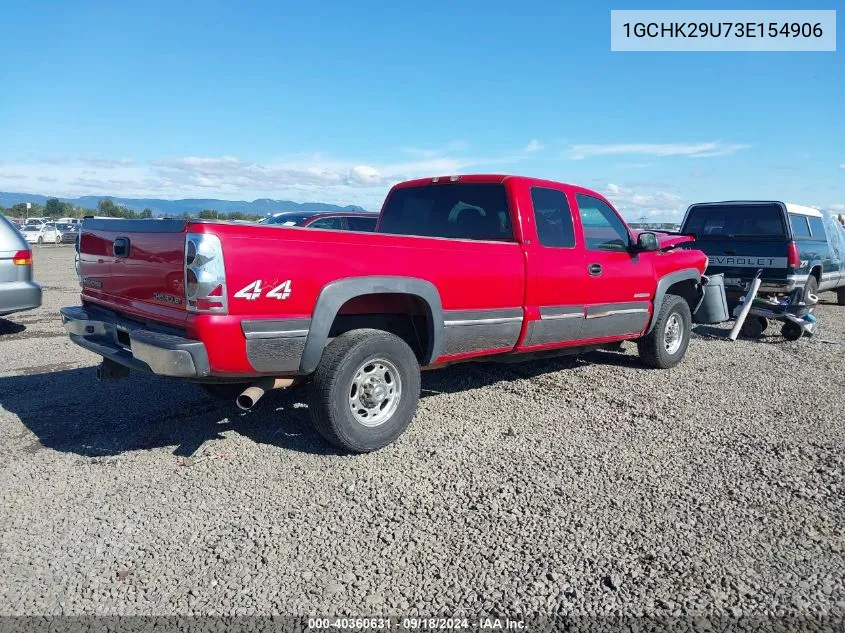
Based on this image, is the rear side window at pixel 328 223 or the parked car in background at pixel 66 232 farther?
the parked car in background at pixel 66 232

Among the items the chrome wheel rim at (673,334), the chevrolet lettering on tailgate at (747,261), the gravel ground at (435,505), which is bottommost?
the gravel ground at (435,505)

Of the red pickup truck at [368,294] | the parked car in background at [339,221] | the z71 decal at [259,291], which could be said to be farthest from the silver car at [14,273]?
the z71 decal at [259,291]

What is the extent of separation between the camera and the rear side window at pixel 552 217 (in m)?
5.57

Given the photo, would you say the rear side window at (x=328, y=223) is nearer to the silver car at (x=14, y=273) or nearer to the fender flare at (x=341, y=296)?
the silver car at (x=14, y=273)

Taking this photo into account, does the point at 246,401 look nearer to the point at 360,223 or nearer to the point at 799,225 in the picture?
the point at 799,225

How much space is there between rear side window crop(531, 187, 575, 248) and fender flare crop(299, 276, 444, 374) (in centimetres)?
140

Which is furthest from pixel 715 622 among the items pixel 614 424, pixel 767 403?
pixel 767 403

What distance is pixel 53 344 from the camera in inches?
315

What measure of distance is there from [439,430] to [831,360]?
546 cm

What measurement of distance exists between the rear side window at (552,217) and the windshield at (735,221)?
566 centimetres

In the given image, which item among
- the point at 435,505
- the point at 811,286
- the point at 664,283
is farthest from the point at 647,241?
the point at 811,286

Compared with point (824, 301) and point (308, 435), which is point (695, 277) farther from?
point (824, 301)

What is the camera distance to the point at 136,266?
13.9 feet

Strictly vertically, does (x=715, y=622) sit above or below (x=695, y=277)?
below
